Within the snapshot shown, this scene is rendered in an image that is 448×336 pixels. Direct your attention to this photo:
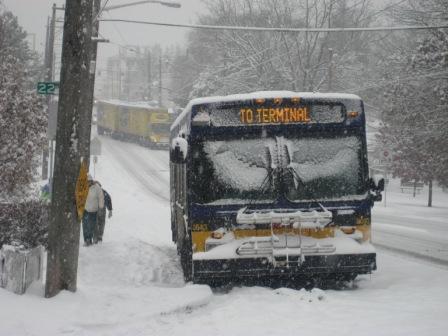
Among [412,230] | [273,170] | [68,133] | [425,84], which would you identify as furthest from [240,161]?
[425,84]

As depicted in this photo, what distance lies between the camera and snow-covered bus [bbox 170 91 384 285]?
28.9 ft

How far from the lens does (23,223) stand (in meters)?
10.3

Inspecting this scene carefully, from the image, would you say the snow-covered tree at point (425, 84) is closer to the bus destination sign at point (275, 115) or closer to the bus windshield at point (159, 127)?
the bus destination sign at point (275, 115)

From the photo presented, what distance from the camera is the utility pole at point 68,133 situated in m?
7.86

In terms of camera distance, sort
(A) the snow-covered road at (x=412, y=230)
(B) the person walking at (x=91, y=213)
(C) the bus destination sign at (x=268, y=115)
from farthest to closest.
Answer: (A) the snow-covered road at (x=412, y=230)
(B) the person walking at (x=91, y=213)
(C) the bus destination sign at (x=268, y=115)

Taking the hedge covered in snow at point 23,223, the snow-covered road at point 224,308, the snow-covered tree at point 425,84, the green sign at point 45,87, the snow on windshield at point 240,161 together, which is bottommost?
the snow-covered road at point 224,308

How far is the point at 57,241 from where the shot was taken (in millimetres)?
7930

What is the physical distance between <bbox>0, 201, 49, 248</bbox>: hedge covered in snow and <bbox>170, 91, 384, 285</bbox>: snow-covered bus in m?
2.77

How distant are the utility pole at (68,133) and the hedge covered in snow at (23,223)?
7.00ft

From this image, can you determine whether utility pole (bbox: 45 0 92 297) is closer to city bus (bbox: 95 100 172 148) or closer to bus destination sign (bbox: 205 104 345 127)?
bus destination sign (bbox: 205 104 345 127)

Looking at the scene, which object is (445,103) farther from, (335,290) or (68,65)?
(68,65)

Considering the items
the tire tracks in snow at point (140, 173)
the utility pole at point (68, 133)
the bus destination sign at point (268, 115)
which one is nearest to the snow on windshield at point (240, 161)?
the bus destination sign at point (268, 115)

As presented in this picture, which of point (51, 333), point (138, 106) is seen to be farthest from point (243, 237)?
point (138, 106)

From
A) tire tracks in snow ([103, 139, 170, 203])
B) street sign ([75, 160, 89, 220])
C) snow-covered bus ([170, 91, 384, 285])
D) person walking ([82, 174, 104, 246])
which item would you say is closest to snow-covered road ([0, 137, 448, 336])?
snow-covered bus ([170, 91, 384, 285])
